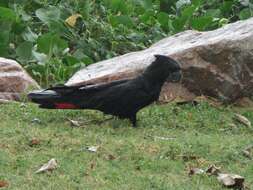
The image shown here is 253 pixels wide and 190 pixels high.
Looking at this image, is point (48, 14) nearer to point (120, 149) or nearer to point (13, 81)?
point (13, 81)

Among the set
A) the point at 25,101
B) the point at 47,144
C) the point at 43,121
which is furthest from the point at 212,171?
the point at 25,101

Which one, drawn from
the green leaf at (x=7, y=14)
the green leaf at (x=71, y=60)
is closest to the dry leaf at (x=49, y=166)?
the green leaf at (x=71, y=60)

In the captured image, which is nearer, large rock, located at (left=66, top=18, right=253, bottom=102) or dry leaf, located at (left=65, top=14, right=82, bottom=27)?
large rock, located at (left=66, top=18, right=253, bottom=102)

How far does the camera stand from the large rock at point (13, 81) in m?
7.96

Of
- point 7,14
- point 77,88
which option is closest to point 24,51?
point 7,14

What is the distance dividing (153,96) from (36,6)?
14.3ft

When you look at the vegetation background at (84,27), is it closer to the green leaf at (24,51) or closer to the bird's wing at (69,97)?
the green leaf at (24,51)

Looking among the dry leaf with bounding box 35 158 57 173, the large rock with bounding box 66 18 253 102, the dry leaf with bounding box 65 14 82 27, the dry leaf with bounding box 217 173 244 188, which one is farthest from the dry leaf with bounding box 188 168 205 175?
the dry leaf with bounding box 65 14 82 27

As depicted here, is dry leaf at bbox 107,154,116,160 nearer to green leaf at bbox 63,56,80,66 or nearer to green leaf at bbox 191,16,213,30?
green leaf at bbox 63,56,80,66

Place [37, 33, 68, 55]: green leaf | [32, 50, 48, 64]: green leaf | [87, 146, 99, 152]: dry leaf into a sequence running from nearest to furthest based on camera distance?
[87, 146, 99, 152]: dry leaf, [37, 33, 68, 55]: green leaf, [32, 50, 48, 64]: green leaf

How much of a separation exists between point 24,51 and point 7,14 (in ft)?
1.64

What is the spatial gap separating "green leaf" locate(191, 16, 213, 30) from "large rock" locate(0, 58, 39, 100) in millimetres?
2799

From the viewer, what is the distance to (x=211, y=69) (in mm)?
7949

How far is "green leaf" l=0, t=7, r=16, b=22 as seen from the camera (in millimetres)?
9125
